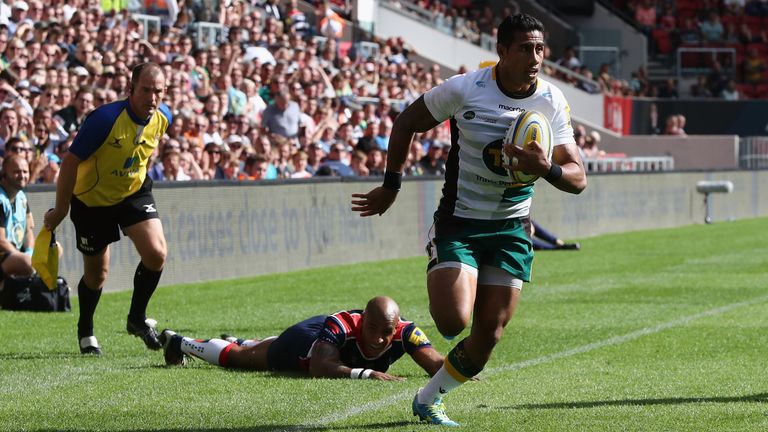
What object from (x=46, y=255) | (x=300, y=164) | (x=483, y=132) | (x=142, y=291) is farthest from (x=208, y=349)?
(x=300, y=164)

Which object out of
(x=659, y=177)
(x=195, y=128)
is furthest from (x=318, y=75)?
(x=659, y=177)

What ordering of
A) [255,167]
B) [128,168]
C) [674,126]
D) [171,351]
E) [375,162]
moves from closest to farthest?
[171,351] < [128,168] < [255,167] < [375,162] < [674,126]

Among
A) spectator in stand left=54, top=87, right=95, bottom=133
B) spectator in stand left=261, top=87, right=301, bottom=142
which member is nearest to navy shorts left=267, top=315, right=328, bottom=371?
spectator in stand left=54, top=87, right=95, bottom=133

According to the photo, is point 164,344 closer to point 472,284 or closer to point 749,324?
point 472,284

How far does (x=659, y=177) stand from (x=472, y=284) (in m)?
25.0

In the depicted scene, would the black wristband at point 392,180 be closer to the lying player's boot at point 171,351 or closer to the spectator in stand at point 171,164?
the lying player's boot at point 171,351

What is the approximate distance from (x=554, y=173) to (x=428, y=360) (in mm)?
2193

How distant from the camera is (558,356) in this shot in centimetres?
1052

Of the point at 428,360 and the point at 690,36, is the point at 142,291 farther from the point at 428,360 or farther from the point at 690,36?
the point at 690,36

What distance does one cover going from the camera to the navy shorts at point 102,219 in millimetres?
10250

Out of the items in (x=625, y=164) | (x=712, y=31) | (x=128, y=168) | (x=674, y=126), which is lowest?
(x=625, y=164)

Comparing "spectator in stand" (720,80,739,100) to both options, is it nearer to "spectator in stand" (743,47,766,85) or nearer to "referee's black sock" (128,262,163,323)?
"spectator in stand" (743,47,766,85)

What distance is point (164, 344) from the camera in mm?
9797

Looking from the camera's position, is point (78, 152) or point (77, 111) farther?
point (77, 111)
